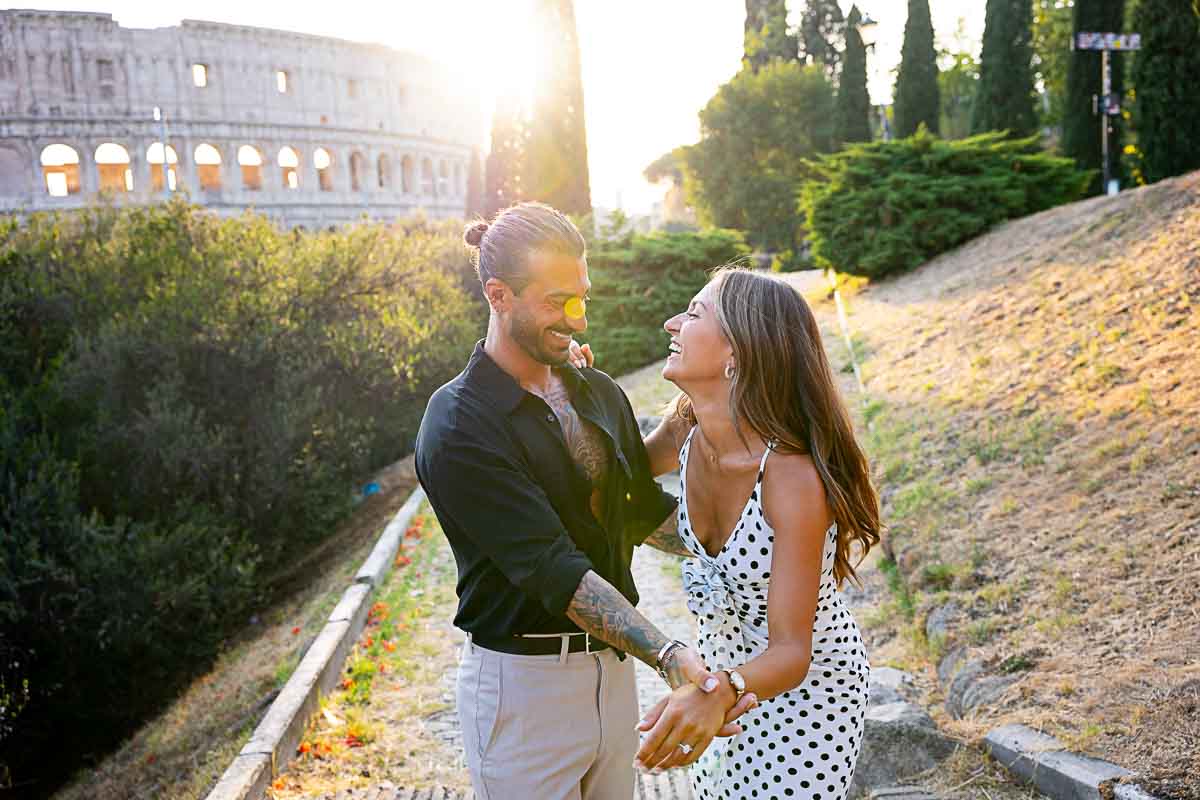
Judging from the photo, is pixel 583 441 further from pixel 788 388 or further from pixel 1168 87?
pixel 1168 87

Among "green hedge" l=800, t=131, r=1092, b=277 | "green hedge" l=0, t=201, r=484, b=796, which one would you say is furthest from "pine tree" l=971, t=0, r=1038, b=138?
"green hedge" l=0, t=201, r=484, b=796

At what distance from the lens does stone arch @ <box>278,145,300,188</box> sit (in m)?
54.2

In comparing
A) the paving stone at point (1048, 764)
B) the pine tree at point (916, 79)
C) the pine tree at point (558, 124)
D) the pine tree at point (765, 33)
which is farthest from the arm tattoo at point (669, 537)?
the pine tree at point (765, 33)

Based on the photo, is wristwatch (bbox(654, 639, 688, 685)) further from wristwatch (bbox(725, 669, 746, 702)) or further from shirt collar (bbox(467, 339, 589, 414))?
shirt collar (bbox(467, 339, 589, 414))

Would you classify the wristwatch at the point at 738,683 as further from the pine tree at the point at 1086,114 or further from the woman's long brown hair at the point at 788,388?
the pine tree at the point at 1086,114

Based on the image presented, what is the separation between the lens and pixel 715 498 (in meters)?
2.48

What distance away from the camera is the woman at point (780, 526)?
2.20 meters

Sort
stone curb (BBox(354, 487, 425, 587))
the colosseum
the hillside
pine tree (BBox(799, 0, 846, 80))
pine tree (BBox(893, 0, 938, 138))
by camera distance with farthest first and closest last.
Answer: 1. the colosseum
2. pine tree (BBox(799, 0, 846, 80))
3. pine tree (BBox(893, 0, 938, 138))
4. stone curb (BBox(354, 487, 425, 587))
5. the hillside

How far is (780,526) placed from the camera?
221 cm

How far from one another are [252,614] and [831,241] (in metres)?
10.8

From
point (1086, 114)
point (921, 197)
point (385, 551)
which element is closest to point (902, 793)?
point (385, 551)

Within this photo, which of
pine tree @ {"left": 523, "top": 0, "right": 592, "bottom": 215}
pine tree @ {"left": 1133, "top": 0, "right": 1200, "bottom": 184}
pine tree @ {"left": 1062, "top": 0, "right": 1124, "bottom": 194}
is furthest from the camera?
pine tree @ {"left": 1062, "top": 0, "right": 1124, "bottom": 194}

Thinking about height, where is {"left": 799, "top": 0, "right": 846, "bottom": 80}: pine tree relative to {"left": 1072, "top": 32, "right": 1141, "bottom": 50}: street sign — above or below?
above

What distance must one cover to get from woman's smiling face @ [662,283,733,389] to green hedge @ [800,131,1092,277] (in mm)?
13775
